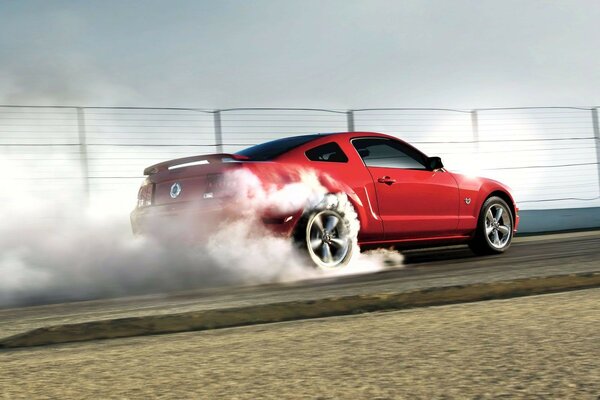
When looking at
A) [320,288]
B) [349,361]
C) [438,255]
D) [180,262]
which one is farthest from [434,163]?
[349,361]

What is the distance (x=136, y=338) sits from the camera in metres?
4.39

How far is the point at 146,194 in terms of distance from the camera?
837cm

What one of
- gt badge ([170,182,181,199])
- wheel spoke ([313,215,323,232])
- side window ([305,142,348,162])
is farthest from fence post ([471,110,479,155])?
gt badge ([170,182,181,199])

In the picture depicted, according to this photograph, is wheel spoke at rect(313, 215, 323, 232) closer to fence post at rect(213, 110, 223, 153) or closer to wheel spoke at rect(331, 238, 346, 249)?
wheel spoke at rect(331, 238, 346, 249)

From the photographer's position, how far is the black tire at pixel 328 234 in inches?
309

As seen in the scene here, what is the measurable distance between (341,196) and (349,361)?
4.89 metres

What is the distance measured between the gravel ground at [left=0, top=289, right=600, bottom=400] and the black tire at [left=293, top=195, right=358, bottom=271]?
326 cm

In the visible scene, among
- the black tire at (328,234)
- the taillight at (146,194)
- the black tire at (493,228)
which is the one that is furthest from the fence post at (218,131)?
the black tire at (328,234)

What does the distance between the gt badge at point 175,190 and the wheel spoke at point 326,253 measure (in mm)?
1437

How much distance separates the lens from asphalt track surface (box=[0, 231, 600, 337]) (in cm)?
532

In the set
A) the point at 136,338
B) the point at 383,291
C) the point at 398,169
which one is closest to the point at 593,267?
the point at 383,291

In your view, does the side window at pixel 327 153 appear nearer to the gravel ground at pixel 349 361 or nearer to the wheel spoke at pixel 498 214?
the wheel spoke at pixel 498 214

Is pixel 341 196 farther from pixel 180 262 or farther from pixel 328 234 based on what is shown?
pixel 180 262

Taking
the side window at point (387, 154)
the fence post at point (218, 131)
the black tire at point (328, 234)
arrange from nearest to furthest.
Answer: the black tire at point (328, 234)
the side window at point (387, 154)
the fence post at point (218, 131)
